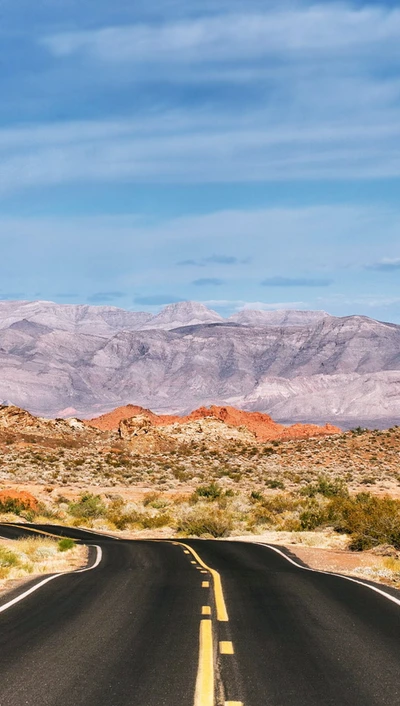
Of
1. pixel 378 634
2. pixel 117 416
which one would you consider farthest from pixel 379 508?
pixel 117 416

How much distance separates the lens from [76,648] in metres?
9.70

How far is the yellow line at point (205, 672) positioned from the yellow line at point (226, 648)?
0.14 meters

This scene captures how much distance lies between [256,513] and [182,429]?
6214 cm

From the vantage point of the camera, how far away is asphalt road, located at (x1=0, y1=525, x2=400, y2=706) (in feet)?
25.4

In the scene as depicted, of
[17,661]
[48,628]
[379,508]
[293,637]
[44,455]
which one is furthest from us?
[44,455]

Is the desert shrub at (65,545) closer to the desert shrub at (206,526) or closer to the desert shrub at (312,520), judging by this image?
the desert shrub at (206,526)

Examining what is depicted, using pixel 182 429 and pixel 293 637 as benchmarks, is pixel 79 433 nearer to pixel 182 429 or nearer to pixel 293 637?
pixel 182 429

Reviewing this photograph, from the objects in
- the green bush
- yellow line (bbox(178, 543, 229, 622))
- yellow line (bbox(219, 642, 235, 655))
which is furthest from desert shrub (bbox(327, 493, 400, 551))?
yellow line (bbox(219, 642, 235, 655))

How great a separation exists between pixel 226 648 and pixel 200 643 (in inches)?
19.2

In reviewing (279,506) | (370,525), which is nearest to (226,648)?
(370,525)

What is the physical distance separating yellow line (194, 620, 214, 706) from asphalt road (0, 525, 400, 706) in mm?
15

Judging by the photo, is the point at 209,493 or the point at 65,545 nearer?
the point at 65,545

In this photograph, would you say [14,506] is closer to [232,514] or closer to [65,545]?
[232,514]

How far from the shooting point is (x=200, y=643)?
990 cm
